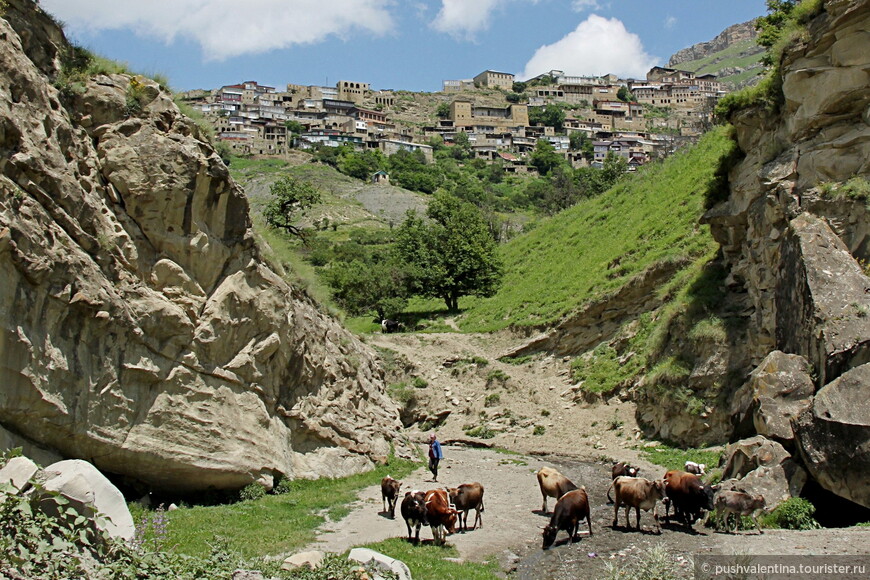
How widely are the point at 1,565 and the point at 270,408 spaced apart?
→ 434 inches

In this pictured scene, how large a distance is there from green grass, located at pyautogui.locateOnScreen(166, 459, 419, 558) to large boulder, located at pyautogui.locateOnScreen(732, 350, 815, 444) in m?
9.71

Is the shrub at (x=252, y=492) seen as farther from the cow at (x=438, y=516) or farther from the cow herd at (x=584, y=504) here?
the cow at (x=438, y=516)

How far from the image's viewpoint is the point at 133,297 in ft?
50.1

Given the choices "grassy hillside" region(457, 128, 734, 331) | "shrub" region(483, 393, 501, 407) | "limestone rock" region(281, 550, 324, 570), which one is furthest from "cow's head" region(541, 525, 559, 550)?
"grassy hillside" region(457, 128, 734, 331)

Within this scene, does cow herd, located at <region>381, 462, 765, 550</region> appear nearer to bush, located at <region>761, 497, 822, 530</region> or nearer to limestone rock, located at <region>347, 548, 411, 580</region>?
bush, located at <region>761, 497, 822, 530</region>

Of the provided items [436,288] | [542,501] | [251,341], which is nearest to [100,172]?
[251,341]

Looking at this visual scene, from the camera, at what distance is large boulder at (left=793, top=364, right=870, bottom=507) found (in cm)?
1305

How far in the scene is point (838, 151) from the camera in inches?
775

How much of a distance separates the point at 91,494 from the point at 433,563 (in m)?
5.46

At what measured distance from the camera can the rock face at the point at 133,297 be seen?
42.2 feet

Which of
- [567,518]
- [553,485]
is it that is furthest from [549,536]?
[553,485]

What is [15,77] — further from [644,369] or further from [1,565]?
[644,369]

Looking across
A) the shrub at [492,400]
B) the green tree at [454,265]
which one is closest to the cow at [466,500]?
the shrub at [492,400]

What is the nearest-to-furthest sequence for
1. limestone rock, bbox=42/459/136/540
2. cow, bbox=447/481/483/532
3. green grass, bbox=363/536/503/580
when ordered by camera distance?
limestone rock, bbox=42/459/136/540 → green grass, bbox=363/536/503/580 → cow, bbox=447/481/483/532
